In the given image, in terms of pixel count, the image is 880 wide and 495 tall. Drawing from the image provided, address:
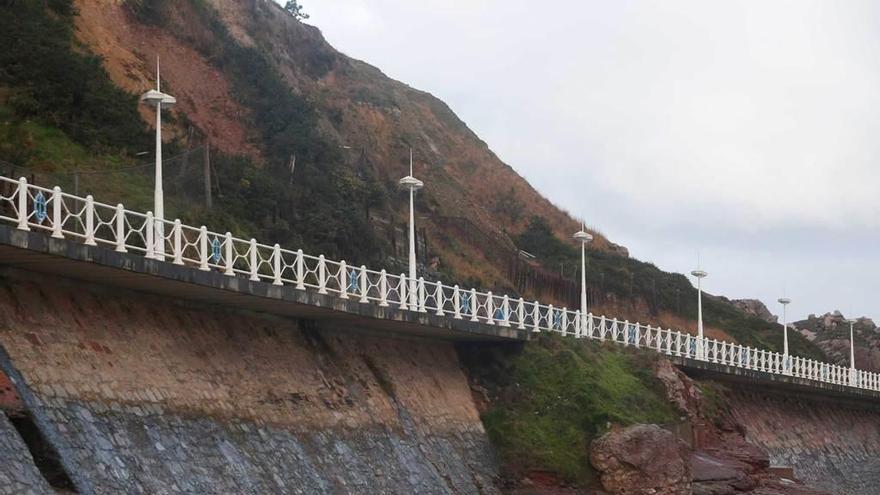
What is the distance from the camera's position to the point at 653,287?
73562 millimetres

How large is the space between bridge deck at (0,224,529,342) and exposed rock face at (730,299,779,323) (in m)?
59.3

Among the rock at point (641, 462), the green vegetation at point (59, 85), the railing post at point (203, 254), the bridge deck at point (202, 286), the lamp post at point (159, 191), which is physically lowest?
the rock at point (641, 462)

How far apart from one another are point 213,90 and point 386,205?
8813mm

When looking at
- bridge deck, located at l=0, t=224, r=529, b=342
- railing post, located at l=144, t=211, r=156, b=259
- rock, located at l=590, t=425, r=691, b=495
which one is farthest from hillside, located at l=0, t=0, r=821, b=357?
rock, located at l=590, t=425, r=691, b=495

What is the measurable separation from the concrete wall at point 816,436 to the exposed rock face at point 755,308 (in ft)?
96.0

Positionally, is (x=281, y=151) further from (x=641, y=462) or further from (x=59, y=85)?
(x=641, y=462)

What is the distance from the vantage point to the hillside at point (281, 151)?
36688 millimetres

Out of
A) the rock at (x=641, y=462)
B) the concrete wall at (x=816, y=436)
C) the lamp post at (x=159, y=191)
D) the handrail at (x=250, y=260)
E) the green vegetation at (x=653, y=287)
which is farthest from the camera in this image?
the green vegetation at (x=653, y=287)

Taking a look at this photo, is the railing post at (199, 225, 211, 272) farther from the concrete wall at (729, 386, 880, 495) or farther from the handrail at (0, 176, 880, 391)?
the concrete wall at (729, 386, 880, 495)

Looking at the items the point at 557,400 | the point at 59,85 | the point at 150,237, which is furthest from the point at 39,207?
the point at 59,85

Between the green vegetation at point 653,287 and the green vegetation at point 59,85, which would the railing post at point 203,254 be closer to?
the green vegetation at point 59,85

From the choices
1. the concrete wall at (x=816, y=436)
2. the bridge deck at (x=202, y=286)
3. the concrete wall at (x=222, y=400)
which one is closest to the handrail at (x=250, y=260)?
the bridge deck at (x=202, y=286)

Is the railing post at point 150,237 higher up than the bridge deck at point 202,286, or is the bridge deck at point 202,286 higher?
the railing post at point 150,237

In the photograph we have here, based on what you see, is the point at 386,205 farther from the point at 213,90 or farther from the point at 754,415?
the point at 754,415
